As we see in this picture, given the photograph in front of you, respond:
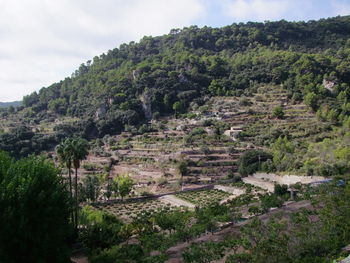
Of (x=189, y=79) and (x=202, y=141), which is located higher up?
(x=189, y=79)

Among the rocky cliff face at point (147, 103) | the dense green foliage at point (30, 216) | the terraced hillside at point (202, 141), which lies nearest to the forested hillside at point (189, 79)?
the rocky cliff face at point (147, 103)

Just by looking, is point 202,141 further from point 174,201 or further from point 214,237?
point 214,237

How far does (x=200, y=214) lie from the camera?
27.3 m

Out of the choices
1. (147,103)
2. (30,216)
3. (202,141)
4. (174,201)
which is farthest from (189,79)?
(30,216)

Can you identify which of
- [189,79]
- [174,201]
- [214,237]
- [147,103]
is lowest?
[174,201]

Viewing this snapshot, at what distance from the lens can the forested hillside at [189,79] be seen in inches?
3036

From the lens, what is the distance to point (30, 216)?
17188 mm

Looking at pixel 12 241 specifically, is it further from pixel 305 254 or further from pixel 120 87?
A: pixel 120 87

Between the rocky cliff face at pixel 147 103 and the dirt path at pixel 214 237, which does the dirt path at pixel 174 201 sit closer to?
the dirt path at pixel 214 237

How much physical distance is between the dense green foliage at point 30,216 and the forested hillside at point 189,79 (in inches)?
2113

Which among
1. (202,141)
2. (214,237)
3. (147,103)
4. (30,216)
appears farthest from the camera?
(147,103)

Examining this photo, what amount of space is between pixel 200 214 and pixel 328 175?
72.6 ft

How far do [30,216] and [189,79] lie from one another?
276 ft

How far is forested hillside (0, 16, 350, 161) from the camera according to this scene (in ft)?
253
